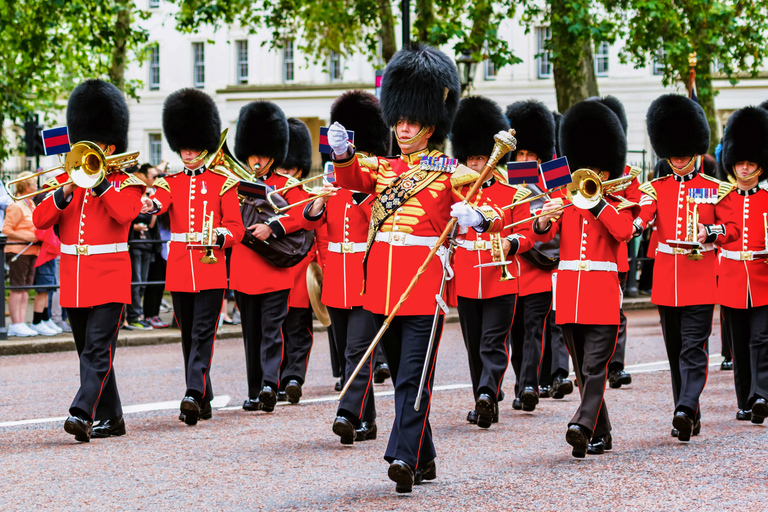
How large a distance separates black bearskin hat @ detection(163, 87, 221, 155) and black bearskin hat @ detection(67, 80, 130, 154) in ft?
1.86

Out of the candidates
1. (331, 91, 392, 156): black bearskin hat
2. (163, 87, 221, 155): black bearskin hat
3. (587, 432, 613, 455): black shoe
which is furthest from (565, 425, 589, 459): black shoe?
(163, 87, 221, 155): black bearskin hat

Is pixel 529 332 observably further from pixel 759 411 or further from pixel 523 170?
pixel 523 170

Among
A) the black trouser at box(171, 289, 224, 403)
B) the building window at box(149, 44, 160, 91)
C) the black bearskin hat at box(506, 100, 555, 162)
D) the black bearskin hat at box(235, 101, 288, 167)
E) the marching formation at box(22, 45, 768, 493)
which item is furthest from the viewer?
the building window at box(149, 44, 160, 91)

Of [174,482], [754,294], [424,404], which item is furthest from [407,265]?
[754,294]

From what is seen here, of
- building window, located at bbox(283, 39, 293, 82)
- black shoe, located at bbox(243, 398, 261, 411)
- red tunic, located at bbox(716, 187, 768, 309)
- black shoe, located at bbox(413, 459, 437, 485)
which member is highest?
building window, located at bbox(283, 39, 293, 82)

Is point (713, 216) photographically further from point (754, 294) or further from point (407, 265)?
point (407, 265)

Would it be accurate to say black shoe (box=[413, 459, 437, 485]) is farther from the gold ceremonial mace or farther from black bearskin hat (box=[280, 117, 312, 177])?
black bearskin hat (box=[280, 117, 312, 177])

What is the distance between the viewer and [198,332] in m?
7.32

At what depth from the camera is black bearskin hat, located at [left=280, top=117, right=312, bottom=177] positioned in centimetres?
927

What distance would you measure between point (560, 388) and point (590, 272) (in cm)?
218

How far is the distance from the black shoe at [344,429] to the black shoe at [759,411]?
2500 millimetres

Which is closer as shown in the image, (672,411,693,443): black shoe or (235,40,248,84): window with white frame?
(672,411,693,443): black shoe

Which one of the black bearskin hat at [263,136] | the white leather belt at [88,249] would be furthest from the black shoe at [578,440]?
the black bearskin hat at [263,136]

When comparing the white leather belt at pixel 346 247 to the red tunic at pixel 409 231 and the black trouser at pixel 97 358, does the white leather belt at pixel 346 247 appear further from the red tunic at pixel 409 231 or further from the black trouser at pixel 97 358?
the red tunic at pixel 409 231
